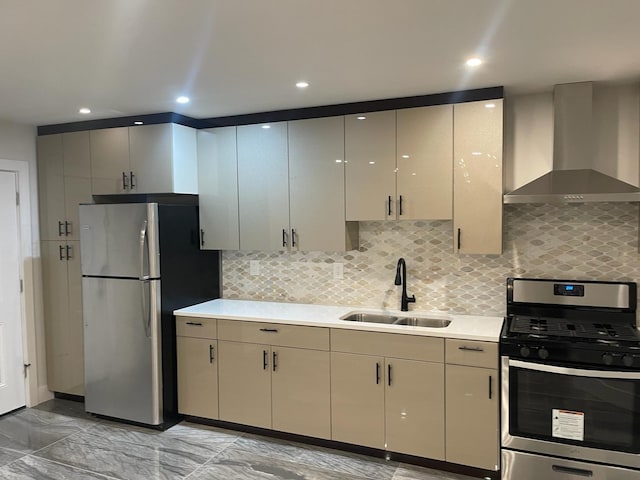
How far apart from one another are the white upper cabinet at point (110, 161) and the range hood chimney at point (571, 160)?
2819 millimetres

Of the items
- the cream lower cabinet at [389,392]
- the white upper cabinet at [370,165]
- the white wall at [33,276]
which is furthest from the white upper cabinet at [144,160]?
the cream lower cabinet at [389,392]

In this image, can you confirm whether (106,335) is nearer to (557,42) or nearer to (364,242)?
(364,242)

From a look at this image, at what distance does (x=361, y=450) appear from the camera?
3.38m

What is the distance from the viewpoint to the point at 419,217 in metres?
3.39

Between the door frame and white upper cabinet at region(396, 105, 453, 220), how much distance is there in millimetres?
3082

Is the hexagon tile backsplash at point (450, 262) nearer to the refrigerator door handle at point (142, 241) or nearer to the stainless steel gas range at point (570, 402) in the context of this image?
the stainless steel gas range at point (570, 402)

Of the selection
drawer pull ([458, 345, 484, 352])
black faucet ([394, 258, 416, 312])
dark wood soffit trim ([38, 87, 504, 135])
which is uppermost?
dark wood soffit trim ([38, 87, 504, 135])

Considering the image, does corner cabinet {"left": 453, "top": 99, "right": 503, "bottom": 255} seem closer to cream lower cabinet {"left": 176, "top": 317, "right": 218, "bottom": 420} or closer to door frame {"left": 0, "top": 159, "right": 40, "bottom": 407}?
cream lower cabinet {"left": 176, "top": 317, "right": 218, "bottom": 420}

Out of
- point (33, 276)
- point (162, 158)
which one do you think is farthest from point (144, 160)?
point (33, 276)

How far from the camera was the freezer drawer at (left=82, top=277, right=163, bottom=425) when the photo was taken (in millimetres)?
3732

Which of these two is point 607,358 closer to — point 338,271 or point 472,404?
point 472,404

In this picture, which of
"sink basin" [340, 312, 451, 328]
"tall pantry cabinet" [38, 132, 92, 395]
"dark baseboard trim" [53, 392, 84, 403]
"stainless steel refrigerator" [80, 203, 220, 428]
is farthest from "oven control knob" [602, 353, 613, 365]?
"dark baseboard trim" [53, 392, 84, 403]

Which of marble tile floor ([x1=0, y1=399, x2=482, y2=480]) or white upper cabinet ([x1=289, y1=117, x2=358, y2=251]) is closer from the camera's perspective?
marble tile floor ([x1=0, y1=399, x2=482, y2=480])

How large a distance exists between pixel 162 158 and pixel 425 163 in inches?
76.5
